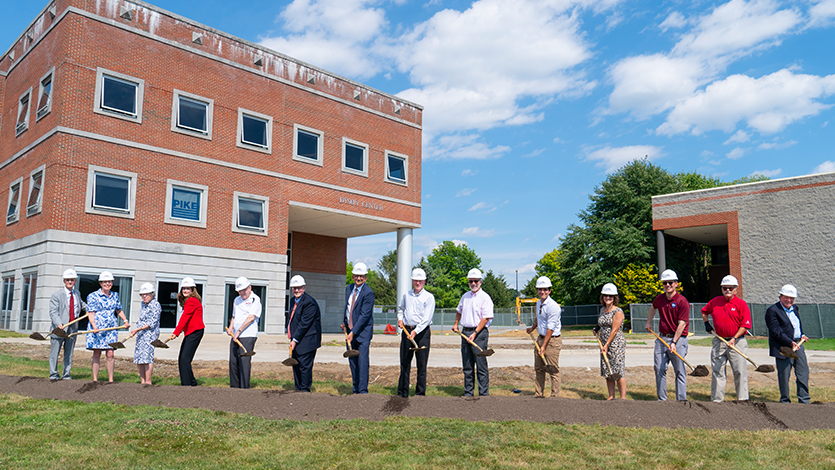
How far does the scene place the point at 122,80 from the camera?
2331 centimetres

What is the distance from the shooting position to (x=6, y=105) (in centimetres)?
2700

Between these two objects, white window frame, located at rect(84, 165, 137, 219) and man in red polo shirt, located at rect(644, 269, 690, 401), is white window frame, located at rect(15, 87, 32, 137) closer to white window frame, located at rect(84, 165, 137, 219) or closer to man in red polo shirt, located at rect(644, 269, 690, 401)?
white window frame, located at rect(84, 165, 137, 219)

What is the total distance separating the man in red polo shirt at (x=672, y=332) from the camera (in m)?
8.40

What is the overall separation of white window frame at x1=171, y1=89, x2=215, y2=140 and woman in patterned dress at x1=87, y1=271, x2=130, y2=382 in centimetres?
1621

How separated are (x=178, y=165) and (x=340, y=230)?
40.5 ft

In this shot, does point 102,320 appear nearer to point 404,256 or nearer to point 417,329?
point 417,329

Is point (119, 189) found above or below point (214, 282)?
above

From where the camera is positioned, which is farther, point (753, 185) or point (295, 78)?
point (753, 185)

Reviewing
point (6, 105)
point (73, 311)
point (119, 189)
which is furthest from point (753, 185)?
point (6, 105)

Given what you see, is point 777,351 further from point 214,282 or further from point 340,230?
point 340,230

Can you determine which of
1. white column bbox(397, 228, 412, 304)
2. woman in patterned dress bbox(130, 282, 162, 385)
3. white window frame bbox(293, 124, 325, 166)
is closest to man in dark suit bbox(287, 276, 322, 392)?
woman in patterned dress bbox(130, 282, 162, 385)

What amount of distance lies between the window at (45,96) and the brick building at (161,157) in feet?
0.30

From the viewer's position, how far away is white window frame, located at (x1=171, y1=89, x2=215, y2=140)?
80.6 ft

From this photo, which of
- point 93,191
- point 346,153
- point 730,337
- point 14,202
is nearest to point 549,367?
point 730,337
